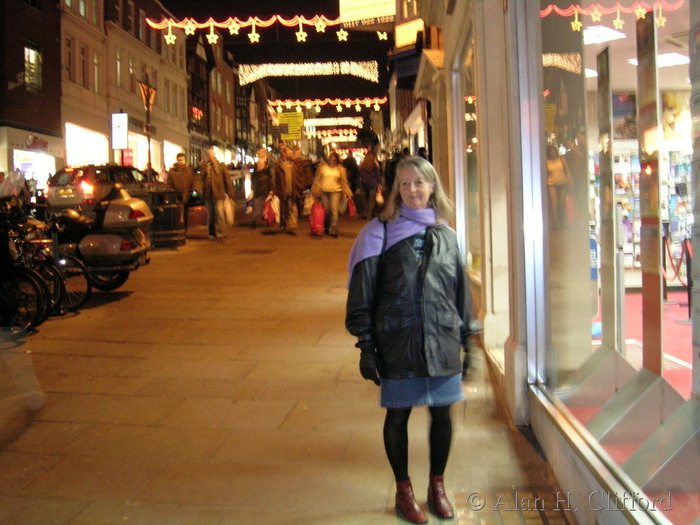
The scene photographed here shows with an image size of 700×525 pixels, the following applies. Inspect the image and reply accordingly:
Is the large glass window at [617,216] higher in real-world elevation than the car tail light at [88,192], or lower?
lower

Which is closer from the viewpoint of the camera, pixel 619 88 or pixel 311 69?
pixel 619 88

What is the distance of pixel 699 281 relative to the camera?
253 cm

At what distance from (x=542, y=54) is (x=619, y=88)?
1.17 meters

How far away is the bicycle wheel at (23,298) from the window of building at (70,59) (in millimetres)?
24913

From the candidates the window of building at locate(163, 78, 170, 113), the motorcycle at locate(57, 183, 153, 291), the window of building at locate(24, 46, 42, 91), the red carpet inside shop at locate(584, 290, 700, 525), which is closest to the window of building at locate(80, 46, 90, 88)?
the window of building at locate(24, 46, 42, 91)

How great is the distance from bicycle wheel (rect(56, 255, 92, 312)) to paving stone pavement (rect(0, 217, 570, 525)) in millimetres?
167

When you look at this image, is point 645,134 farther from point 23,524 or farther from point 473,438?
point 23,524

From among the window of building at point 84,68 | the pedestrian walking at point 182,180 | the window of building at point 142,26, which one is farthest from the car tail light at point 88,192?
the window of building at point 142,26

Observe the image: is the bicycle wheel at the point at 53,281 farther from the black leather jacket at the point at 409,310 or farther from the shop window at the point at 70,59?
the shop window at the point at 70,59

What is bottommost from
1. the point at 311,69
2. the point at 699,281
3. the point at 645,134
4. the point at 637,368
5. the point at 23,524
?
the point at 23,524

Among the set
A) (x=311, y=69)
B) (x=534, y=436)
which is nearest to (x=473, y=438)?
(x=534, y=436)

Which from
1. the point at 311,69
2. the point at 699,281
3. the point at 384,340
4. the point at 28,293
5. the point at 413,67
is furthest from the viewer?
the point at 311,69

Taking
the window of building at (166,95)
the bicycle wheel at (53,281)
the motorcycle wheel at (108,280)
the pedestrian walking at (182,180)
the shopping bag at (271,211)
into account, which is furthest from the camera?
the window of building at (166,95)

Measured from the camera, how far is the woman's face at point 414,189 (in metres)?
3.50
